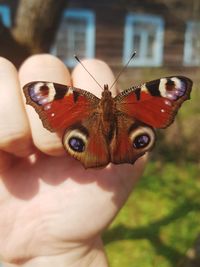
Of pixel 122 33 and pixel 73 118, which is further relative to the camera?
pixel 122 33

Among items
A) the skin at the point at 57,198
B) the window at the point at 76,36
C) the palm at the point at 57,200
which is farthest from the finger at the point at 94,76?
the window at the point at 76,36

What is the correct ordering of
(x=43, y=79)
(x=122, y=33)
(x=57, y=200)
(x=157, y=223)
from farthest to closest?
1. (x=122, y=33)
2. (x=157, y=223)
3. (x=57, y=200)
4. (x=43, y=79)

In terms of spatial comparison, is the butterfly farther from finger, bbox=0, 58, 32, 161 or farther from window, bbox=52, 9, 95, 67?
window, bbox=52, 9, 95, 67

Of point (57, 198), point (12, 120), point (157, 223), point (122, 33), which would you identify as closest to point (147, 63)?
point (122, 33)

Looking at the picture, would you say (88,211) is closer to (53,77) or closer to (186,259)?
(53,77)

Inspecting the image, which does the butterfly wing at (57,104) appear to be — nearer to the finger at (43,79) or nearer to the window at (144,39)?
the finger at (43,79)

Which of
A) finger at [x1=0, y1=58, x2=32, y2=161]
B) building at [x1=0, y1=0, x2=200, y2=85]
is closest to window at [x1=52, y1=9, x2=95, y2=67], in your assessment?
building at [x1=0, y1=0, x2=200, y2=85]

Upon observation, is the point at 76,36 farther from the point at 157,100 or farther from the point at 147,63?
the point at 157,100
